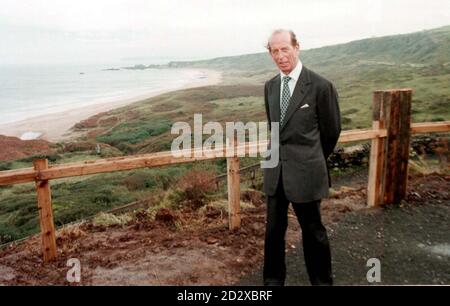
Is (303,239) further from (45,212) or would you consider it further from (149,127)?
(149,127)

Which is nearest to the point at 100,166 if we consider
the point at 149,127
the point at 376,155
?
the point at 376,155

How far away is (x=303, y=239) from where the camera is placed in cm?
341

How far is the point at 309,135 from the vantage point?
3172 millimetres

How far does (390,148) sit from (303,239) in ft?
8.95

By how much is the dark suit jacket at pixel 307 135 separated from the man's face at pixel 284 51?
123 mm

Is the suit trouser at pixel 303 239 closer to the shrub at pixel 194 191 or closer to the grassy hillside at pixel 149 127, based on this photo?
the shrub at pixel 194 191

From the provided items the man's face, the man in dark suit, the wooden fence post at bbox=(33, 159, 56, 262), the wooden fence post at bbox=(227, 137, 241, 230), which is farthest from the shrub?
the man's face

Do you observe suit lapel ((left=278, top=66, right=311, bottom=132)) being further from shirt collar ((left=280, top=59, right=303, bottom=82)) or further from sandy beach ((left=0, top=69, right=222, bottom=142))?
sandy beach ((left=0, top=69, right=222, bottom=142))

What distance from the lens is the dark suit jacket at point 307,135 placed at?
3150 millimetres

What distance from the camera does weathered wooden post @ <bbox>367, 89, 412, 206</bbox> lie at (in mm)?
5395

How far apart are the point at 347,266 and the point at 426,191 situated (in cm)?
284

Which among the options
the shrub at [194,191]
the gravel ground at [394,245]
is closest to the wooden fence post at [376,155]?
the gravel ground at [394,245]
